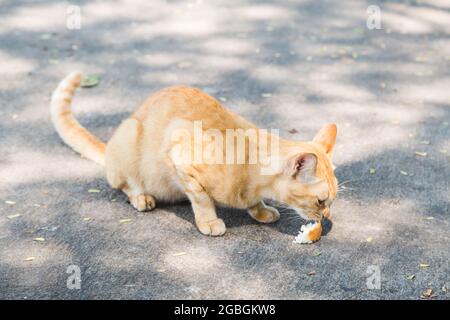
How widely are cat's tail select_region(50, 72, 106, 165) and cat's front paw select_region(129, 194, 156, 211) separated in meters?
0.64

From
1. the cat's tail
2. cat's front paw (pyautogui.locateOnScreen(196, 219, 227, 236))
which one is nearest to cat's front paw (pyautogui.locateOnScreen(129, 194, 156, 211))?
cat's front paw (pyautogui.locateOnScreen(196, 219, 227, 236))

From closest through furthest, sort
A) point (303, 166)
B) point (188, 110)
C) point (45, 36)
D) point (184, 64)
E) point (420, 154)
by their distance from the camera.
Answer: point (303, 166)
point (188, 110)
point (420, 154)
point (184, 64)
point (45, 36)

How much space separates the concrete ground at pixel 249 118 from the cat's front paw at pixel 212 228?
0.15ft

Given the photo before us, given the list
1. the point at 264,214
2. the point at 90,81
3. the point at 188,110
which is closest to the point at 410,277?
the point at 264,214

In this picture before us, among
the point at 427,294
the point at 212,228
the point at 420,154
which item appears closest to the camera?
the point at 427,294

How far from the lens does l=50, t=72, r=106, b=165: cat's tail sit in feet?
17.1

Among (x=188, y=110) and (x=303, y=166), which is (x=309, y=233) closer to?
(x=303, y=166)

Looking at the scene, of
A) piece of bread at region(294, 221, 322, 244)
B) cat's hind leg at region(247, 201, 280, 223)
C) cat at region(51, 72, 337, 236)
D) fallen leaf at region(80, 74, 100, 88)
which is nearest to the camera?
cat at region(51, 72, 337, 236)

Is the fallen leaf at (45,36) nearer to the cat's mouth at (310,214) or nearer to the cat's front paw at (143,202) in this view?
the cat's front paw at (143,202)

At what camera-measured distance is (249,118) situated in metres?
6.05

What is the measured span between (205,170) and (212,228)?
39cm

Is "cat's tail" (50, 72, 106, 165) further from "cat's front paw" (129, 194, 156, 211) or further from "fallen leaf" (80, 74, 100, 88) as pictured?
"fallen leaf" (80, 74, 100, 88)

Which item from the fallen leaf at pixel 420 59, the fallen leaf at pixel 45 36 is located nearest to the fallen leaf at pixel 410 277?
the fallen leaf at pixel 420 59
